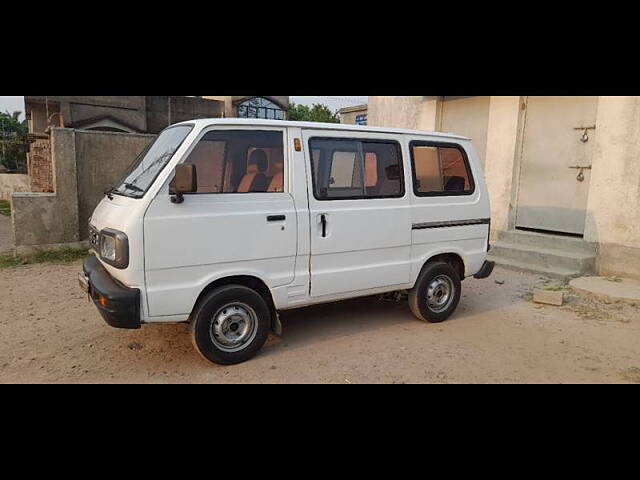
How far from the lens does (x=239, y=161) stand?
13.0 ft

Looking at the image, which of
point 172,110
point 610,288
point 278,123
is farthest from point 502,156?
point 172,110

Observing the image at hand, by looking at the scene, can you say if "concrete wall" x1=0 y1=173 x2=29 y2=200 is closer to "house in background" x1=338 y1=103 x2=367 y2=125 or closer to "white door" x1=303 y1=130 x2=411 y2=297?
"house in background" x1=338 y1=103 x2=367 y2=125

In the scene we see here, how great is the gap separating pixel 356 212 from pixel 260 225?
1.03 metres

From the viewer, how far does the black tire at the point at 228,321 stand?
12.6 ft

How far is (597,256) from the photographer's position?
740 cm

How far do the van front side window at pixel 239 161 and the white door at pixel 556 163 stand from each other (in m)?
6.05

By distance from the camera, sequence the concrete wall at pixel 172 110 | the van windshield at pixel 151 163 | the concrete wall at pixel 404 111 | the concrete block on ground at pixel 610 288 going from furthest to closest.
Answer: the concrete wall at pixel 172 110 → the concrete wall at pixel 404 111 → the concrete block on ground at pixel 610 288 → the van windshield at pixel 151 163

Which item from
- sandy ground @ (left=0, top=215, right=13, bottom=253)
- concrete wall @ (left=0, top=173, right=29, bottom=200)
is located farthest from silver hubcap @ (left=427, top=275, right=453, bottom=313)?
concrete wall @ (left=0, top=173, right=29, bottom=200)

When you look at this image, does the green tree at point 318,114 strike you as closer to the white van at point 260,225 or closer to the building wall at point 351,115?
the building wall at point 351,115

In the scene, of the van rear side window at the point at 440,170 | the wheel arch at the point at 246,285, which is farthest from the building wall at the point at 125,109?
the wheel arch at the point at 246,285

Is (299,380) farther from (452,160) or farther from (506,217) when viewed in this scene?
(506,217)

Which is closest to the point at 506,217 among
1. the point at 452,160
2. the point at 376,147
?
the point at 452,160

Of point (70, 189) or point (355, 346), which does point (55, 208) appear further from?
point (355, 346)

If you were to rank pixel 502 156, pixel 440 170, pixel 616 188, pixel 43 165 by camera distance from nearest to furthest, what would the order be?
pixel 440 170 → pixel 616 188 → pixel 502 156 → pixel 43 165
